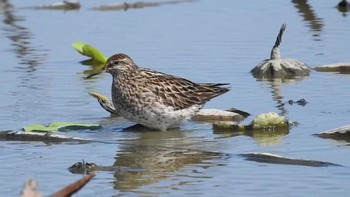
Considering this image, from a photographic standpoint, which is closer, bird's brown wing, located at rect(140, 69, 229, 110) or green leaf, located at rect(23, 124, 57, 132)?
green leaf, located at rect(23, 124, 57, 132)

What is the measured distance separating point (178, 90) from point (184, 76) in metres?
1.99

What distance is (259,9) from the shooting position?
56.4 feet

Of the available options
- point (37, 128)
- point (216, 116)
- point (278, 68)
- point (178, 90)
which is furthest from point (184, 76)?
point (37, 128)

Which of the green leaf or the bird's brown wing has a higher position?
the bird's brown wing

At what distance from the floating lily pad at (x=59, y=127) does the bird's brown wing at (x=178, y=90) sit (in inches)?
28.6

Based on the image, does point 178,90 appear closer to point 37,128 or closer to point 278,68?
point 37,128

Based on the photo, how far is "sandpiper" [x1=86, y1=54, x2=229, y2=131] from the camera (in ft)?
34.4

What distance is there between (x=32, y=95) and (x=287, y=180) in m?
4.51

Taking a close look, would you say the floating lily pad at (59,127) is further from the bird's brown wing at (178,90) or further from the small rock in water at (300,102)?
the small rock in water at (300,102)

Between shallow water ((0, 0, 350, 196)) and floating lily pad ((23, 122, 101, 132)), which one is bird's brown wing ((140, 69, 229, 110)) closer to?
shallow water ((0, 0, 350, 196))

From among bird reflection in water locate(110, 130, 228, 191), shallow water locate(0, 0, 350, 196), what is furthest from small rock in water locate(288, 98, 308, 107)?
bird reflection in water locate(110, 130, 228, 191)

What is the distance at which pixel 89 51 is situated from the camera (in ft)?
44.8

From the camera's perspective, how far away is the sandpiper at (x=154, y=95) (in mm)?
10477

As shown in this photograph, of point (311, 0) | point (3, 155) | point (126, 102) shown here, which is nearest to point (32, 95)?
point (126, 102)
